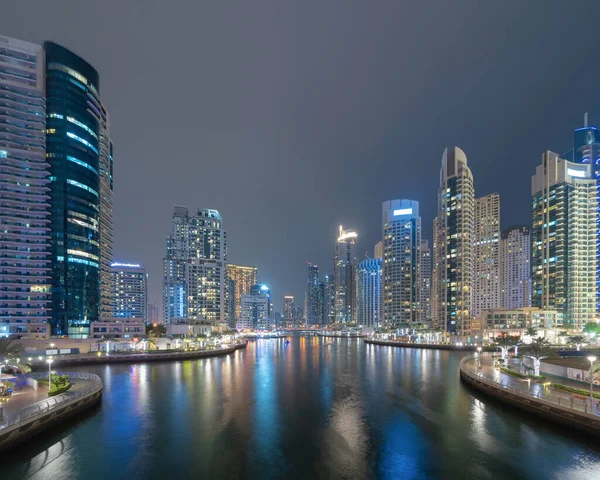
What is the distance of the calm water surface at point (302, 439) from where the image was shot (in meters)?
25.5

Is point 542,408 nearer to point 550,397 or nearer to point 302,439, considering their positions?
point 550,397

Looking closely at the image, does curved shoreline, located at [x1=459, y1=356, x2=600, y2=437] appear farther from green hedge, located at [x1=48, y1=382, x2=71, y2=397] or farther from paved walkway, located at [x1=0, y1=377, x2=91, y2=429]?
green hedge, located at [x1=48, y1=382, x2=71, y2=397]

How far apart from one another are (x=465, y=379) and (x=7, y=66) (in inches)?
5771

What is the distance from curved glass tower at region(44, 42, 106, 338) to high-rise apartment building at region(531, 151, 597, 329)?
18162 cm

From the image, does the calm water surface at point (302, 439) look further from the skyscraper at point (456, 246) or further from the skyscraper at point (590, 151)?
the skyscraper at point (590, 151)

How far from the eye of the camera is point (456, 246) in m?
161

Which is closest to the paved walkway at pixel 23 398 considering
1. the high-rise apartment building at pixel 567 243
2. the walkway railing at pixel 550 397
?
the walkway railing at pixel 550 397

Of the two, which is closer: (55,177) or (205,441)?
(205,441)

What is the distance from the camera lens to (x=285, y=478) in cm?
2411

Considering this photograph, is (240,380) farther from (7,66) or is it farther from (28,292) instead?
(7,66)

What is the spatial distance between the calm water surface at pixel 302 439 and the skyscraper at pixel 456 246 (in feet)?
375

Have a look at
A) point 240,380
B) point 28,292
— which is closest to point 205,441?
point 240,380

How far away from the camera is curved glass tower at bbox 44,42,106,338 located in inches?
4309

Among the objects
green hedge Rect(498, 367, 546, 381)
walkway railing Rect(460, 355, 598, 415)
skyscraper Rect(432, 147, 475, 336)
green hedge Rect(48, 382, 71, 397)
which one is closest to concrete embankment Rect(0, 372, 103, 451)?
green hedge Rect(48, 382, 71, 397)
